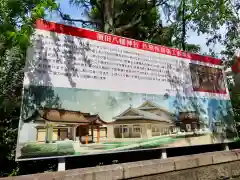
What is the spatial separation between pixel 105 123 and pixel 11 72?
1.78 metres

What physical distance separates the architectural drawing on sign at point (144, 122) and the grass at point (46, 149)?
88 cm

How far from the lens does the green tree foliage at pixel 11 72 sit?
10.2 ft

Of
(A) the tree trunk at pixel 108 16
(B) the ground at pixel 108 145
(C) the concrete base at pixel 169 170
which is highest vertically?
(A) the tree trunk at pixel 108 16

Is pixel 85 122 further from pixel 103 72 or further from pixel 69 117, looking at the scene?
pixel 103 72

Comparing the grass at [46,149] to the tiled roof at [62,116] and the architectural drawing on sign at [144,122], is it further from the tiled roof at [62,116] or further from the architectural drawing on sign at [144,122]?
the architectural drawing on sign at [144,122]

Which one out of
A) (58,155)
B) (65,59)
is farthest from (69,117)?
(65,59)

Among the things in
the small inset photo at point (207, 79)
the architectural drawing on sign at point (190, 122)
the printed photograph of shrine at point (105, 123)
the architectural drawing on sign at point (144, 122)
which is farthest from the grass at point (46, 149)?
the small inset photo at point (207, 79)

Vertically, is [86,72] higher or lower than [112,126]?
higher

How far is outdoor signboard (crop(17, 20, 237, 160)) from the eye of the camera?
3562 millimetres

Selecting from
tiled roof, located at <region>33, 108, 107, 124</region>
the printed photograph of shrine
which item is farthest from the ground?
tiled roof, located at <region>33, 108, 107, 124</region>

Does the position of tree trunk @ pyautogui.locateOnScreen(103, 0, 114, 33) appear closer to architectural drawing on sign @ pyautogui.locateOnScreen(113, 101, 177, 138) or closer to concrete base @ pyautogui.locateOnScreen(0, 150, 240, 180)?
architectural drawing on sign @ pyautogui.locateOnScreen(113, 101, 177, 138)

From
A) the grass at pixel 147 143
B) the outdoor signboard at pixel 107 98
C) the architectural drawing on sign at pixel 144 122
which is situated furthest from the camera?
the architectural drawing on sign at pixel 144 122

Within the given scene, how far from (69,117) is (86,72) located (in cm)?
83

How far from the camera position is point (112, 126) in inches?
162
